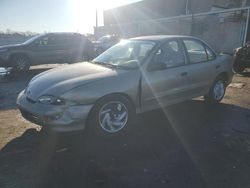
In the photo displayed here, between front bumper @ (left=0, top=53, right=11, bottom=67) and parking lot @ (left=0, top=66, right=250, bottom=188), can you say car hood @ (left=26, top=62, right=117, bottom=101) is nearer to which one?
parking lot @ (left=0, top=66, right=250, bottom=188)

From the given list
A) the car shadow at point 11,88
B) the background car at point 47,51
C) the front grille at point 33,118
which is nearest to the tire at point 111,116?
the front grille at point 33,118

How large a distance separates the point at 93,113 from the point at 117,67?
3.45 feet

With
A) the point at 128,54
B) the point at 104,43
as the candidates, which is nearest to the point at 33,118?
the point at 128,54

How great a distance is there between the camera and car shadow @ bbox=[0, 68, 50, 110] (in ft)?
21.5

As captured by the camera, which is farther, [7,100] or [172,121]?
[7,100]

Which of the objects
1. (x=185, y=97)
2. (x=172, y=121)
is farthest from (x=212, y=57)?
(x=172, y=121)

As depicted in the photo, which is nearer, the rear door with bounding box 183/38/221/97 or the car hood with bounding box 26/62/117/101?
the car hood with bounding box 26/62/117/101

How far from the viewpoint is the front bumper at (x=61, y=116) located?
3.97m

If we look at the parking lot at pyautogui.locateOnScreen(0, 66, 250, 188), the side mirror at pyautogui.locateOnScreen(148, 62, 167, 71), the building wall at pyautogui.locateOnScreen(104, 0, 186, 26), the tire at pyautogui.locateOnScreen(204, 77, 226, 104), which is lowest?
the parking lot at pyautogui.locateOnScreen(0, 66, 250, 188)

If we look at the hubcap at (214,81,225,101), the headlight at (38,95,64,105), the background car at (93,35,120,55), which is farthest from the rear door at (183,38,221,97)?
the background car at (93,35,120,55)

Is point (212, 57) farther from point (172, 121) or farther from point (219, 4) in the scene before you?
point (219, 4)

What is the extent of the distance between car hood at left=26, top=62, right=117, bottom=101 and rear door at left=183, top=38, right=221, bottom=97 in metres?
1.80

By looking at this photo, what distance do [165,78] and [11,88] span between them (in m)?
5.26

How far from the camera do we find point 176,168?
3.62 meters
